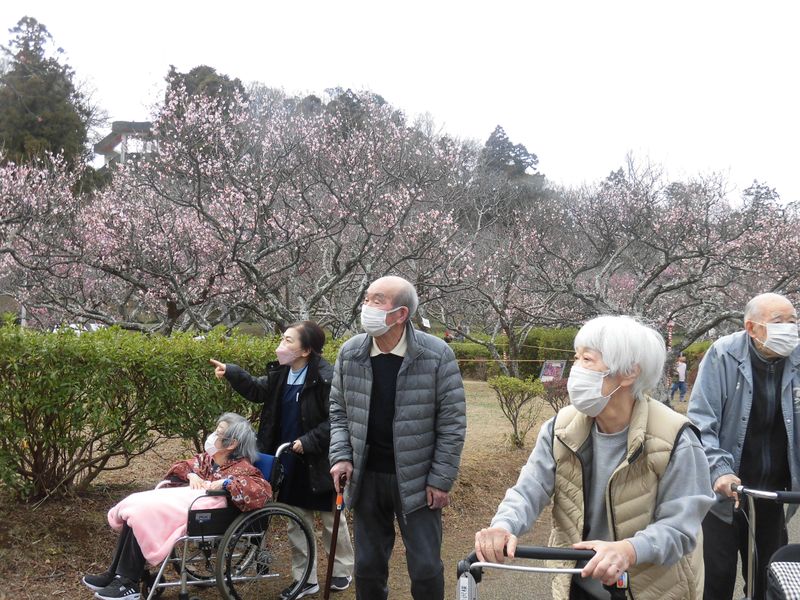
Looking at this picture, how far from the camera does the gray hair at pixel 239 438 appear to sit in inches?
167

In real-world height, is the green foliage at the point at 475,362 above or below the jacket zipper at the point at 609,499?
below

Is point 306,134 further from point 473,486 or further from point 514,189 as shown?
point 514,189

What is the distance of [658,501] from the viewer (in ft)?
6.96

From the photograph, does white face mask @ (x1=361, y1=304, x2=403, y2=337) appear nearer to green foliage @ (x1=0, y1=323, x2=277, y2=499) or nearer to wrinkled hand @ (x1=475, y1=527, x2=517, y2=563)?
wrinkled hand @ (x1=475, y1=527, x2=517, y2=563)

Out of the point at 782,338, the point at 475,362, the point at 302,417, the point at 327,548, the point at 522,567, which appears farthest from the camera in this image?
the point at 475,362

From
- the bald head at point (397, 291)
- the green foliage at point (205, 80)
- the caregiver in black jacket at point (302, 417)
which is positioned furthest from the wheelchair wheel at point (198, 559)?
the green foliage at point (205, 80)

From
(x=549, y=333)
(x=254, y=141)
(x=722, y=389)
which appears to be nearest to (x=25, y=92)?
(x=254, y=141)

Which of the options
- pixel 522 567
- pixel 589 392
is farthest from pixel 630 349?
pixel 522 567

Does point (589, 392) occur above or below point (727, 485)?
above

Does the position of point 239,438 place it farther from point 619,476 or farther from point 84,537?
point 619,476

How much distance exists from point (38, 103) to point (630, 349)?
30.4 meters

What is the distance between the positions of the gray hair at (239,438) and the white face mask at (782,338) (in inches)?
111

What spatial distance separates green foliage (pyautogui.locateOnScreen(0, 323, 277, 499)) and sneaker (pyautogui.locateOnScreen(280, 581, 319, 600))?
4.18 ft

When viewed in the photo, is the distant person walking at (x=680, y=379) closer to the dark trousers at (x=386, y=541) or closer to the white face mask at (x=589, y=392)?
the dark trousers at (x=386, y=541)
